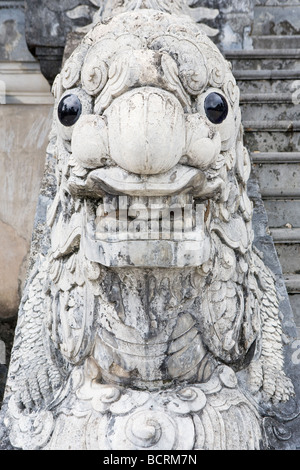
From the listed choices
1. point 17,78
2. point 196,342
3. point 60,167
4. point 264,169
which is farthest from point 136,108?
point 17,78

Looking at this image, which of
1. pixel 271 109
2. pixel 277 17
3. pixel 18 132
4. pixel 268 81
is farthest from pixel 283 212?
A: pixel 277 17

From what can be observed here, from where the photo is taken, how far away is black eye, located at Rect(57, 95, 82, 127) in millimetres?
1409

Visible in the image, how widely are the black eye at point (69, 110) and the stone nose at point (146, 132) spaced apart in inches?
6.4

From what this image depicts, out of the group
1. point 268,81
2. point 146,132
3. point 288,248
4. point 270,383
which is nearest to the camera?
point 146,132

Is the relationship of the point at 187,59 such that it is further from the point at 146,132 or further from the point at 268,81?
the point at 268,81

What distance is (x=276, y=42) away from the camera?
389 cm

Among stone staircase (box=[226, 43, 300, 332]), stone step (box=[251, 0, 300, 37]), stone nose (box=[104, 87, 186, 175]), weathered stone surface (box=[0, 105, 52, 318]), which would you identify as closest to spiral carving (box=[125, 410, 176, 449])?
stone nose (box=[104, 87, 186, 175])

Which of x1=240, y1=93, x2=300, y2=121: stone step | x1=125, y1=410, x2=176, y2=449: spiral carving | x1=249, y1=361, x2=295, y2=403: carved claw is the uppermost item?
x1=240, y1=93, x2=300, y2=121: stone step

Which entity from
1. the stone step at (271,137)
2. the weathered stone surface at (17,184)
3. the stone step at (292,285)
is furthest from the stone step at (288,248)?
the weathered stone surface at (17,184)

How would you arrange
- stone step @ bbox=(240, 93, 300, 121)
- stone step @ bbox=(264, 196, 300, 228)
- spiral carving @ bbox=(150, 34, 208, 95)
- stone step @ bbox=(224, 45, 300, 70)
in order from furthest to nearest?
1. stone step @ bbox=(224, 45, 300, 70)
2. stone step @ bbox=(240, 93, 300, 121)
3. stone step @ bbox=(264, 196, 300, 228)
4. spiral carving @ bbox=(150, 34, 208, 95)

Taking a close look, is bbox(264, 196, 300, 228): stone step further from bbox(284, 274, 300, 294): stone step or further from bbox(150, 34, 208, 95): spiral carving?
bbox(150, 34, 208, 95): spiral carving

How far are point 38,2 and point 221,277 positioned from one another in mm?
2692

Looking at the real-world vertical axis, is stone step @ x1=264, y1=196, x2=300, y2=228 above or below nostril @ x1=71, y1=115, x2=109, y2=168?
above

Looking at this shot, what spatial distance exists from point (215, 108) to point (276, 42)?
284 cm
